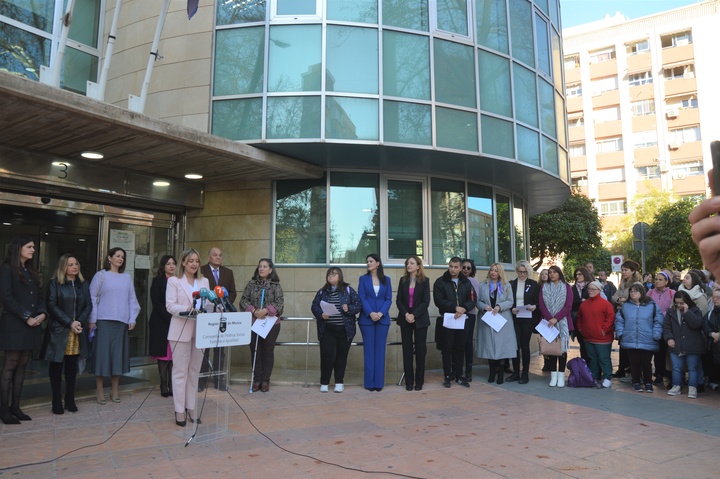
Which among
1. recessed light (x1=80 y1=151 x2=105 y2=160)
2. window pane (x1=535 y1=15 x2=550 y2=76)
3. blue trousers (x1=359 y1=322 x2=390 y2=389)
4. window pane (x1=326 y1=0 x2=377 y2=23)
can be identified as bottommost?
blue trousers (x1=359 y1=322 x2=390 y2=389)

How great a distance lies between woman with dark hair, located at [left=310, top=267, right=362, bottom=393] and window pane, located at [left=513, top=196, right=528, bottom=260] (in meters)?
6.16

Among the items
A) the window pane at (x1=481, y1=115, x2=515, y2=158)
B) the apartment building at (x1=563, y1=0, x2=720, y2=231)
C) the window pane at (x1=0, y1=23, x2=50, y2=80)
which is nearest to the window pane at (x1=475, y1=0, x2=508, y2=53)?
the window pane at (x1=481, y1=115, x2=515, y2=158)

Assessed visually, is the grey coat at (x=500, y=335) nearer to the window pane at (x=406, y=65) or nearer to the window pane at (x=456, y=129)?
the window pane at (x=456, y=129)

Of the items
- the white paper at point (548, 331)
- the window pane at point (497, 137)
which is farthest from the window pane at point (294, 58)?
the white paper at point (548, 331)

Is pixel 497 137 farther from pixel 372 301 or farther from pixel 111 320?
pixel 111 320

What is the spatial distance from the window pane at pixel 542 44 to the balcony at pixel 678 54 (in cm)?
4156

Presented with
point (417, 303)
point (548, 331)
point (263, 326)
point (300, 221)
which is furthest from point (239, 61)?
point (548, 331)

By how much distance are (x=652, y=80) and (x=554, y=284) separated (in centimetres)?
4627

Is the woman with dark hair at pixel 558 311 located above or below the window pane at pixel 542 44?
below

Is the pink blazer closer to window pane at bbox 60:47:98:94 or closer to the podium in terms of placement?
the podium

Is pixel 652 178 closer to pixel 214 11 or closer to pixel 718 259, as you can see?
pixel 214 11

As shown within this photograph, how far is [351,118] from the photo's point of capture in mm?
9102

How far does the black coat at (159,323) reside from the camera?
7531 millimetres

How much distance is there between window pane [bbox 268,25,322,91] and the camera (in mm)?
9195
